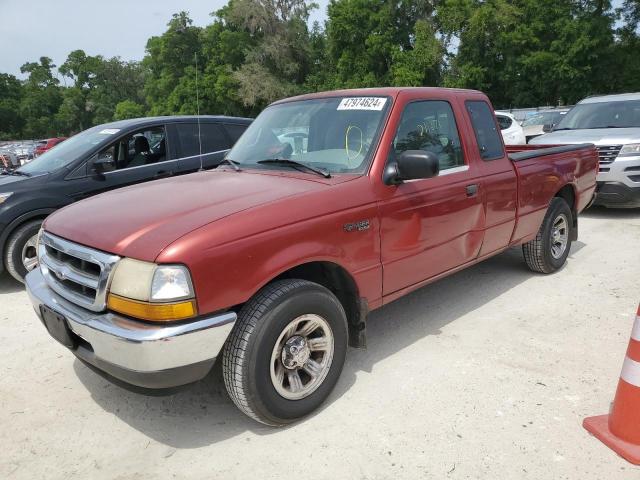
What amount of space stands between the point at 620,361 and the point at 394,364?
1.58 m

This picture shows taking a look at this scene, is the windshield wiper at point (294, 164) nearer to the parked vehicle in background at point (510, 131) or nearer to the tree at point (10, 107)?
the parked vehicle in background at point (510, 131)

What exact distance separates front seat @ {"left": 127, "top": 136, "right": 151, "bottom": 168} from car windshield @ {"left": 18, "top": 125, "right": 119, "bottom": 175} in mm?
283

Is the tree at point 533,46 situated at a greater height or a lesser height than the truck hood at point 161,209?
greater

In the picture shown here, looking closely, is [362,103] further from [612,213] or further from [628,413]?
[612,213]

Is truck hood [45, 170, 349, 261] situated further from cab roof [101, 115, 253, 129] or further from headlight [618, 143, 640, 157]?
headlight [618, 143, 640, 157]

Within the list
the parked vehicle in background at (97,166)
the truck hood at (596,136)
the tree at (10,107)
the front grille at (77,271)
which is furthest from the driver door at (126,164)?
the tree at (10,107)

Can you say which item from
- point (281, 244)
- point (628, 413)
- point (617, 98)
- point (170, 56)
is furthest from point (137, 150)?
point (170, 56)

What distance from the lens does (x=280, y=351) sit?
2857mm

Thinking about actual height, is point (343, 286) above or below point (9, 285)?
above

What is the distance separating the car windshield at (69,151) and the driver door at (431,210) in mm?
4128

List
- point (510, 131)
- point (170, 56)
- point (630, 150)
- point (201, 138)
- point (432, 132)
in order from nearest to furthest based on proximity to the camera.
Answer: point (432, 132), point (201, 138), point (630, 150), point (510, 131), point (170, 56)

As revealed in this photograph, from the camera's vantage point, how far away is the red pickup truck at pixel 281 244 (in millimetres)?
2477

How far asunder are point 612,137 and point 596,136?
0.99 feet

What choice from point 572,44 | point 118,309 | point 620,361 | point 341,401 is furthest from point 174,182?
point 572,44
